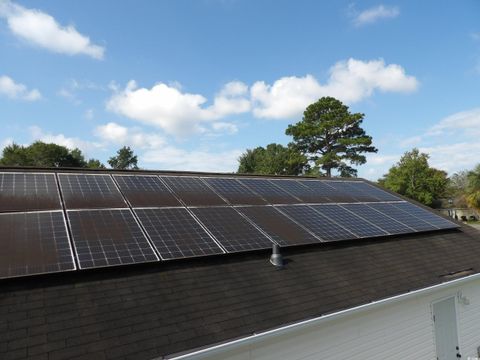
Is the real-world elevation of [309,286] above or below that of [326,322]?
above

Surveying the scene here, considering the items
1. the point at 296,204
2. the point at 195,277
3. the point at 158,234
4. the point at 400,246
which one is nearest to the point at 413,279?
the point at 400,246

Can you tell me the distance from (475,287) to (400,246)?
7.79ft

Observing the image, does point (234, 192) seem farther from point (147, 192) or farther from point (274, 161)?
point (274, 161)

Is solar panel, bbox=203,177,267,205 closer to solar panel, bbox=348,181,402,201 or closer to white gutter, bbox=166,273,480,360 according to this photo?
white gutter, bbox=166,273,480,360

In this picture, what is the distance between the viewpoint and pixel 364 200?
42.5 feet

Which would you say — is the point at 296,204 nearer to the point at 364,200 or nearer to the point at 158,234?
the point at 364,200

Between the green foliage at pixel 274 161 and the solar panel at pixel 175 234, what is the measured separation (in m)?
43.7

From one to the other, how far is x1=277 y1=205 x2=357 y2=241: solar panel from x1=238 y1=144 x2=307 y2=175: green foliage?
40.7 m

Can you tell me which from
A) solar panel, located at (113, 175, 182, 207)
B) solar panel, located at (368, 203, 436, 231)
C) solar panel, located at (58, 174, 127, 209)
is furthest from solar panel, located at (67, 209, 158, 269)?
solar panel, located at (368, 203, 436, 231)

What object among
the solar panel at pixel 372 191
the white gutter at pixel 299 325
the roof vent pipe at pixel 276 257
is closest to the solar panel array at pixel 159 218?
the roof vent pipe at pixel 276 257

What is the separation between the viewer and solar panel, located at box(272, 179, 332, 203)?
38.3 ft

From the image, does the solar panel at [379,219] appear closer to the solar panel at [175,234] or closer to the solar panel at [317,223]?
the solar panel at [317,223]

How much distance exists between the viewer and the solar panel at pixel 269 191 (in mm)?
10805

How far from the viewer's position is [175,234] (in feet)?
24.3
